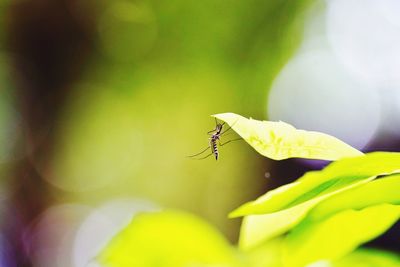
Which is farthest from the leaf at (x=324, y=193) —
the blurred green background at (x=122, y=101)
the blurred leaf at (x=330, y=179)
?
the blurred green background at (x=122, y=101)

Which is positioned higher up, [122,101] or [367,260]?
[122,101]

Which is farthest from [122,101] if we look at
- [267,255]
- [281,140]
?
[281,140]

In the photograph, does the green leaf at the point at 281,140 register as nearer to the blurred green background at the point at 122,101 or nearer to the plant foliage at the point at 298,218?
the plant foliage at the point at 298,218

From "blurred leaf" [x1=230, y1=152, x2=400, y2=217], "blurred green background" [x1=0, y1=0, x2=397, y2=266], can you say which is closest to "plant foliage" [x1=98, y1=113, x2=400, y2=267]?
"blurred leaf" [x1=230, y1=152, x2=400, y2=217]

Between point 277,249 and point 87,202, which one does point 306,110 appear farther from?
point 277,249

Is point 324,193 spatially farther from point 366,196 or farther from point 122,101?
point 122,101

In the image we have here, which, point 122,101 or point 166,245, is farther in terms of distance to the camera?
point 122,101

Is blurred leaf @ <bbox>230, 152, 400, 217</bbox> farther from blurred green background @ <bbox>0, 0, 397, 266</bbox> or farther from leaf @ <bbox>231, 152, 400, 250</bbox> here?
blurred green background @ <bbox>0, 0, 397, 266</bbox>
